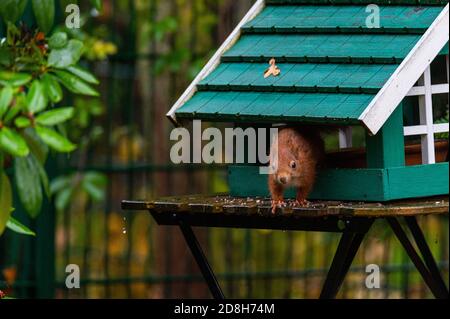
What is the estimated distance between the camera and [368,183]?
4.33m

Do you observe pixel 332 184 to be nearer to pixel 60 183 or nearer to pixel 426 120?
pixel 426 120

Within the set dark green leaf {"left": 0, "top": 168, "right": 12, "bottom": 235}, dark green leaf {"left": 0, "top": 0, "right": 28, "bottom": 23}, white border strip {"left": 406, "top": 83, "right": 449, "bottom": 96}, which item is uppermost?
dark green leaf {"left": 0, "top": 0, "right": 28, "bottom": 23}

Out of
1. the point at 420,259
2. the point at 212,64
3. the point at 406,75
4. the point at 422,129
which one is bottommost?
the point at 420,259

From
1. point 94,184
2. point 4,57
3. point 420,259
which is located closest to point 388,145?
point 420,259

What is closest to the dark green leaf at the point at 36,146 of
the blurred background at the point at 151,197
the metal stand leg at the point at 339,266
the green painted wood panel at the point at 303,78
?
the green painted wood panel at the point at 303,78

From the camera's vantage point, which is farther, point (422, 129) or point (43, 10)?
point (422, 129)

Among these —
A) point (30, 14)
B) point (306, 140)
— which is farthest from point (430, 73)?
point (30, 14)

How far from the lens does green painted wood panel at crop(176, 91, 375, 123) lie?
421 cm

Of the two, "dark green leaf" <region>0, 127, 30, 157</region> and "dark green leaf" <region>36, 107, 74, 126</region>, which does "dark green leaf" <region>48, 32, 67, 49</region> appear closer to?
"dark green leaf" <region>36, 107, 74, 126</region>

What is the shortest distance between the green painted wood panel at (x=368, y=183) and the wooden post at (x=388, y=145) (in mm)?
38

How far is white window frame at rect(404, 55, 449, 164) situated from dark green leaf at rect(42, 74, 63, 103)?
4.61 ft

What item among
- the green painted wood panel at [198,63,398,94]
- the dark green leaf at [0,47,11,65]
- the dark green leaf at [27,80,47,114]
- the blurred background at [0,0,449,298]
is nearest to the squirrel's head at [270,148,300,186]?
the green painted wood panel at [198,63,398,94]

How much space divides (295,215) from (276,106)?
498 millimetres

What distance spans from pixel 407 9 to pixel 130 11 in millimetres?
3379
